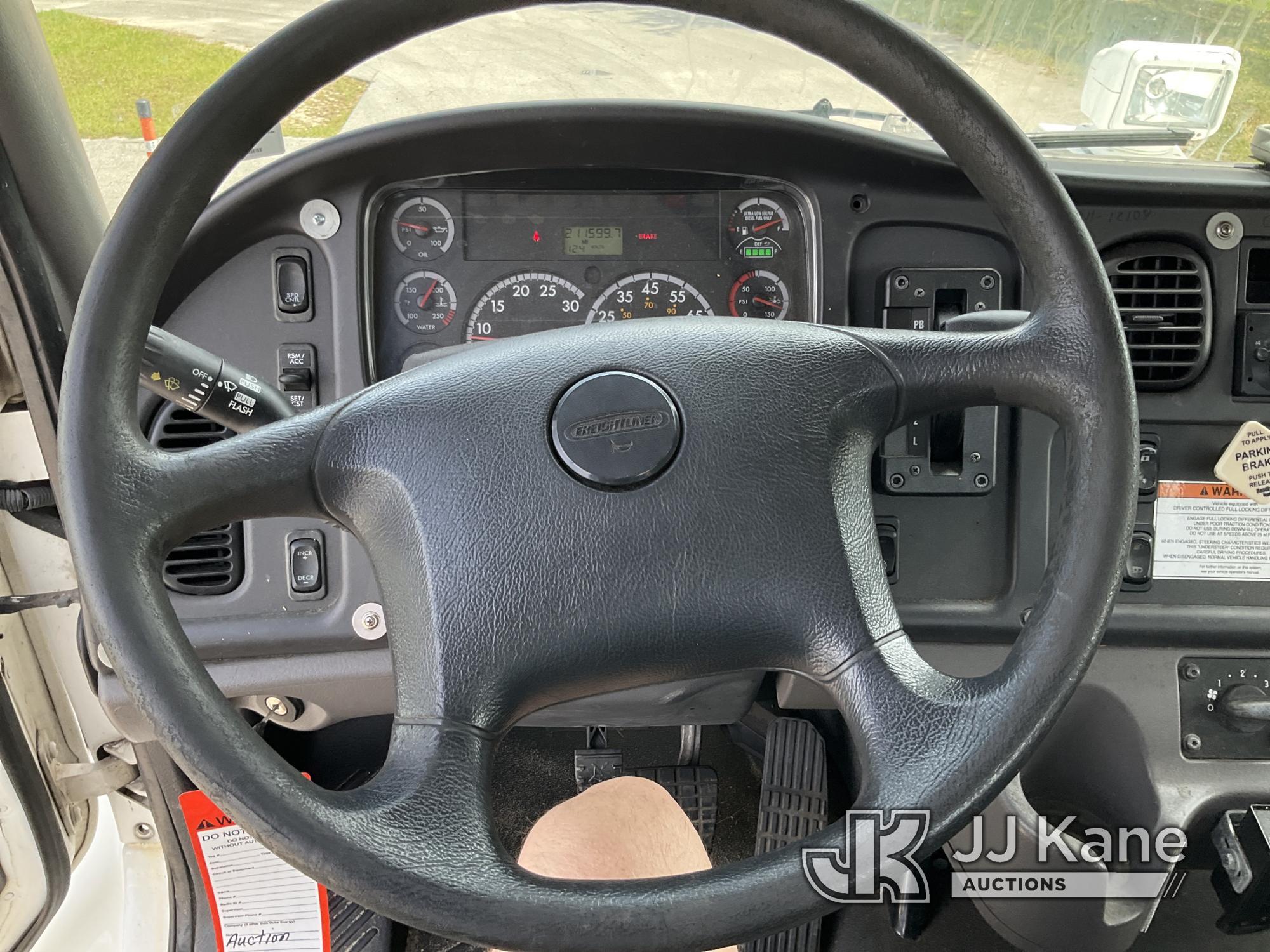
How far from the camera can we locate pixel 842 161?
1132 mm

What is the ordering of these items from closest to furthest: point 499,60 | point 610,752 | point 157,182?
point 157,182
point 499,60
point 610,752

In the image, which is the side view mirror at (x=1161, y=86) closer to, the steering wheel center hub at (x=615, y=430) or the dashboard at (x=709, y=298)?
the dashboard at (x=709, y=298)

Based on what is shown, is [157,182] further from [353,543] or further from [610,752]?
[610,752]

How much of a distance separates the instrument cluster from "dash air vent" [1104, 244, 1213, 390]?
0.38m

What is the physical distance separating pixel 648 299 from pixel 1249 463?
2.53ft

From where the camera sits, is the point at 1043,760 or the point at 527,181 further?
the point at 1043,760

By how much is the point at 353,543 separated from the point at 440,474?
451 mm

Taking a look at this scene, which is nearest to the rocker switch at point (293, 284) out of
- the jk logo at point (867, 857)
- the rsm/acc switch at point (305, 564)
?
the rsm/acc switch at point (305, 564)

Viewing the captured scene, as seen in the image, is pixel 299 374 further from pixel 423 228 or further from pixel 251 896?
pixel 251 896

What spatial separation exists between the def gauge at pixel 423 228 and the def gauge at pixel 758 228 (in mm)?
338

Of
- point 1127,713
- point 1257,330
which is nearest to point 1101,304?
point 1257,330

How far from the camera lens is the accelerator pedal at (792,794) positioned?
4.83ft

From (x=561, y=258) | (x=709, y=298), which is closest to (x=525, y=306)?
(x=561, y=258)

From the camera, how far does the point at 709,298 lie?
3.89ft
